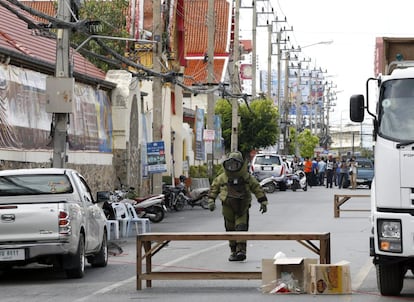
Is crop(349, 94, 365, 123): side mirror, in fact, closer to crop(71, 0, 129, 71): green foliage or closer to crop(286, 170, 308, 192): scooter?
crop(71, 0, 129, 71): green foliage

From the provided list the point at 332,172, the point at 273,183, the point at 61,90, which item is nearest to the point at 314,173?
the point at 332,172

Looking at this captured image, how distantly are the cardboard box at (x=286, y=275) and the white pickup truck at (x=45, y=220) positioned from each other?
11.0 feet

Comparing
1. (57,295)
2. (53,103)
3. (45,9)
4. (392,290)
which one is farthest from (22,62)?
(45,9)

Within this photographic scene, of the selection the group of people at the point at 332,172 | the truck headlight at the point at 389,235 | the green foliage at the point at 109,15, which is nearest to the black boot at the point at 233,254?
the truck headlight at the point at 389,235

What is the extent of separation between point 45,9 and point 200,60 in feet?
49.4

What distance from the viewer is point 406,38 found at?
49.8ft

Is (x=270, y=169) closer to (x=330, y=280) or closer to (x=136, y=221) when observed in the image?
(x=136, y=221)

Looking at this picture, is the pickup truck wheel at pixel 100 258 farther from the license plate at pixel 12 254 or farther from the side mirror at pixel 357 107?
the side mirror at pixel 357 107

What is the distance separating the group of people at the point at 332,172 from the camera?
191ft

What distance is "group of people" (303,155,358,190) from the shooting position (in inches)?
2289

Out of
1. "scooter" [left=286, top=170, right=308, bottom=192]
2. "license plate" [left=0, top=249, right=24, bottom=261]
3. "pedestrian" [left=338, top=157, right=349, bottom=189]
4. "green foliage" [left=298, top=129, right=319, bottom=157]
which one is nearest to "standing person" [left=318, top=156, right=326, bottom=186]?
"pedestrian" [left=338, top=157, right=349, bottom=189]

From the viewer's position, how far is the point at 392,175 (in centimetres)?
1299

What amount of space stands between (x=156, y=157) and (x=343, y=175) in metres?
25.4

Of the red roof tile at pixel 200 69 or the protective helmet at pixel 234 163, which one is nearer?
the protective helmet at pixel 234 163
